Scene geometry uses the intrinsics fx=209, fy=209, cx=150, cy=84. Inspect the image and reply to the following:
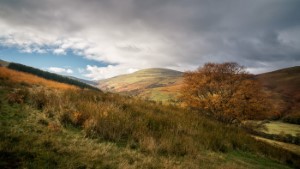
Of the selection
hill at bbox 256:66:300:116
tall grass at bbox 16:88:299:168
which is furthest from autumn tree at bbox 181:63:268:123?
hill at bbox 256:66:300:116

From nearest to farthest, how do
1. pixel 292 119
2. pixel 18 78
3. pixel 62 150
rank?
pixel 62 150 → pixel 18 78 → pixel 292 119

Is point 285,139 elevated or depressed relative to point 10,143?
depressed

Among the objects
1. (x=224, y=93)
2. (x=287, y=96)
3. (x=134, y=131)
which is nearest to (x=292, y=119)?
(x=224, y=93)

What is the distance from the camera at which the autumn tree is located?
1137 inches

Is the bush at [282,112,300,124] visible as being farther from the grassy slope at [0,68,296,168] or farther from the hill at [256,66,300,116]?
the grassy slope at [0,68,296,168]

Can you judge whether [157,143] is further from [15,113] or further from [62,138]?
[15,113]

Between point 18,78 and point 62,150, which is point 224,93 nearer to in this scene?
point 18,78

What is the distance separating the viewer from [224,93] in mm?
31438

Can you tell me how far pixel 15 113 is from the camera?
21.9ft

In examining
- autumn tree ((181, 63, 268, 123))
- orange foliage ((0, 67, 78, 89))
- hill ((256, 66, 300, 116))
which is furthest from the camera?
hill ((256, 66, 300, 116))

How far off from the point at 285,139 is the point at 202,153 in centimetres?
3226

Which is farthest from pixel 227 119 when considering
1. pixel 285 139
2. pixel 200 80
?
pixel 285 139

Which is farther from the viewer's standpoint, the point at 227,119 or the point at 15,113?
the point at 227,119

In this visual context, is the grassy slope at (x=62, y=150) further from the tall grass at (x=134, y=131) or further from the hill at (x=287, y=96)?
the hill at (x=287, y=96)
